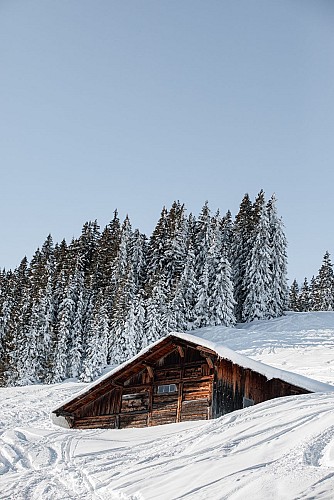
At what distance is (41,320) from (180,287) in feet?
47.4

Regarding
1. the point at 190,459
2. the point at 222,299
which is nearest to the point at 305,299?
the point at 222,299

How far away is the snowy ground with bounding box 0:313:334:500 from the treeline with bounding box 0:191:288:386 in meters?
30.0

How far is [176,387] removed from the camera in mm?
23188

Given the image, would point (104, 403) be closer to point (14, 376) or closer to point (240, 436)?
point (240, 436)

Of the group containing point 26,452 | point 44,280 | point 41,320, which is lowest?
point 26,452

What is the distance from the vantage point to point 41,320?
59531 millimetres

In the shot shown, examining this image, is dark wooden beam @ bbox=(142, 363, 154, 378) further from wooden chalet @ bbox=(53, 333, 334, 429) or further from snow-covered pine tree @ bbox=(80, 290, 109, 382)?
snow-covered pine tree @ bbox=(80, 290, 109, 382)

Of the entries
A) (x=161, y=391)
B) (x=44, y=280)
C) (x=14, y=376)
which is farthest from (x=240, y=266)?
(x=161, y=391)

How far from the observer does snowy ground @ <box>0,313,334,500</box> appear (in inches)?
379

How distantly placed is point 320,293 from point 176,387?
57.8 meters

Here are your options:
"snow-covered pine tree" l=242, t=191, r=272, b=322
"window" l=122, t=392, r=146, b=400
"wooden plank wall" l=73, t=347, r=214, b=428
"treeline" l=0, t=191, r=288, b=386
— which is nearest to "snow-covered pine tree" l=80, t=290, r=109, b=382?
"treeline" l=0, t=191, r=288, b=386

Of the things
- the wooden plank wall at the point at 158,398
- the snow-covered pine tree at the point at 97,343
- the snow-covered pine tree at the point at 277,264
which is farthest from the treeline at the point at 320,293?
the wooden plank wall at the point at 158,398

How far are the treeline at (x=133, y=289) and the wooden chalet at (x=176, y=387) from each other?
966 inches

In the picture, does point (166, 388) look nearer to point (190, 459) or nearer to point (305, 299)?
point (190, 459)
